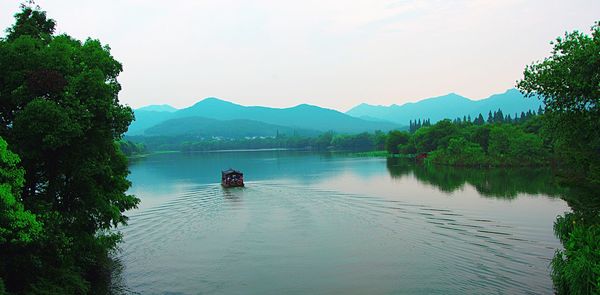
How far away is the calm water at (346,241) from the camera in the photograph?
2614 centimetres

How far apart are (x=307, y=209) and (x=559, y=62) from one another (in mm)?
30154

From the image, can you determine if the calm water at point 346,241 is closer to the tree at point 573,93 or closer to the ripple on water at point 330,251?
the ripple on water at point 330,251

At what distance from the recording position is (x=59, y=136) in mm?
20219

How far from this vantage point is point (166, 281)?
27328 millimetres

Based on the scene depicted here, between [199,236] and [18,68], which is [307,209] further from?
[18,68]

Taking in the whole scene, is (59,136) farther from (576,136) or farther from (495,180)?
(495,180)

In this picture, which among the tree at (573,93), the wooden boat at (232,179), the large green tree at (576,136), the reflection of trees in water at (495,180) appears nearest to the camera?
the large green tree at (576,136)

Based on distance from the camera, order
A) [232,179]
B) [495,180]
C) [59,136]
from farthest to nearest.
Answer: [232,179], [495,180], [59,136]

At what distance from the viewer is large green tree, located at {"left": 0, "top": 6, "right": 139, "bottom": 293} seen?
19.8 metres

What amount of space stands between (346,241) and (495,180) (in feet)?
149

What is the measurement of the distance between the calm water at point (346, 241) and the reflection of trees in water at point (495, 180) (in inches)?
14.8

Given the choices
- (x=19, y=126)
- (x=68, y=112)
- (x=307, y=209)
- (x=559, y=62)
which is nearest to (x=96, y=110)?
(x=68, y=112)

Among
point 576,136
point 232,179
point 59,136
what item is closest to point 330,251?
point 576,136

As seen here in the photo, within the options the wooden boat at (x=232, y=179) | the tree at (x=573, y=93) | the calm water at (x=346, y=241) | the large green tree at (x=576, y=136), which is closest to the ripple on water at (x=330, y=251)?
the calm water at (x=346, y=241)
